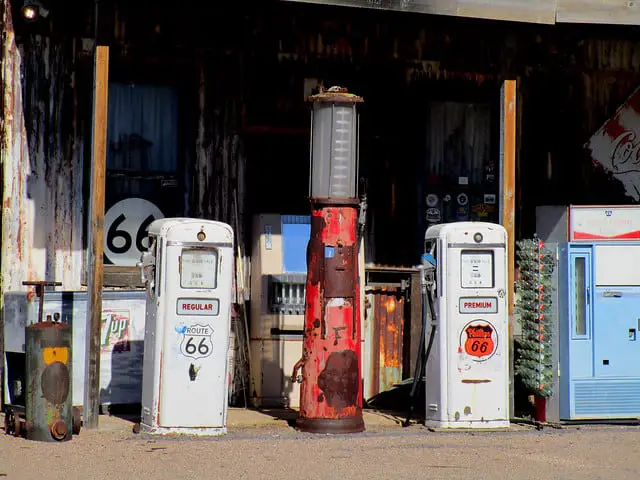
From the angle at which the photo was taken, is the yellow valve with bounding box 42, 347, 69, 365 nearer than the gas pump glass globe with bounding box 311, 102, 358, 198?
Yes

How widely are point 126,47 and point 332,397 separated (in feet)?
15.2

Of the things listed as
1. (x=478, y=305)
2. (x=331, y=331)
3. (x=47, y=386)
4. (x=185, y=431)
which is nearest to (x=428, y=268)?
(x=478, y=305)

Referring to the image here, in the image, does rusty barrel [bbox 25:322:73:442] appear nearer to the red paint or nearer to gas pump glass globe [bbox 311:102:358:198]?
the red paint

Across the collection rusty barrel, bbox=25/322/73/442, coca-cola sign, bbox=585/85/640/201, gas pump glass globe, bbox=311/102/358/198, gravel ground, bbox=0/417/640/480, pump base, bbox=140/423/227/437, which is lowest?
gravel ground, bbox=0/417/640/480

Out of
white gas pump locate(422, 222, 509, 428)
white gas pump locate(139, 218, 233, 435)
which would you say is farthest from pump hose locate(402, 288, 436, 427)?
white gas pump locate(139, 218, 233, 435)

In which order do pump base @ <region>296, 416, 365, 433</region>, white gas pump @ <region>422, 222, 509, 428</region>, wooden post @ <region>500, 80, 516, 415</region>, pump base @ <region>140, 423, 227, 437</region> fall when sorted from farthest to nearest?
wooden post @ <region>500, 80, 516, 415</region> < white gas pump @ <region>422, 222, 509, 428</region> < pump base @ <region>296, 416, 365, 433</region> < pump base @ <region>140, 423, 227, 437</region>

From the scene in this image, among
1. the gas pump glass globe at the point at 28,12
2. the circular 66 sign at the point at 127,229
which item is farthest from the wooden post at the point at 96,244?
the circular 66 sign at the point at 127,229

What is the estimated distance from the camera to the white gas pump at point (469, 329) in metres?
11.7

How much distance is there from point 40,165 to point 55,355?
300 centimetres

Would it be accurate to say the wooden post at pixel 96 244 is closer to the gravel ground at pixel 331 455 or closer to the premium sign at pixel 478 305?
the gravel ground at pixel 331 455

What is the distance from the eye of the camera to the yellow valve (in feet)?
34.6

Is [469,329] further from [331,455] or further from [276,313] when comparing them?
[276,313]

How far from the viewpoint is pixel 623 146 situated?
15.0 m

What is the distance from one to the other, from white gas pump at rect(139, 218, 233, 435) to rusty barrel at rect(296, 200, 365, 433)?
0.80 m
